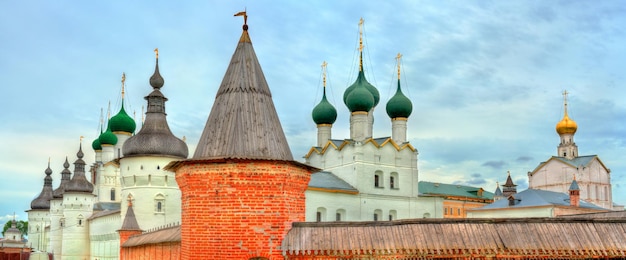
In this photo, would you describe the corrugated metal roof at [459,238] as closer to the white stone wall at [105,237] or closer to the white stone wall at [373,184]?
the white stone wall at [373,184]

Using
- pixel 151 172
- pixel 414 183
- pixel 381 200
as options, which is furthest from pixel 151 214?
pixel 414 183

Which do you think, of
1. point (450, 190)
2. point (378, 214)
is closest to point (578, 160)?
point (450, 190)

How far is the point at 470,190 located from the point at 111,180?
26.4 metres

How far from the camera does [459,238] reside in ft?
31.4

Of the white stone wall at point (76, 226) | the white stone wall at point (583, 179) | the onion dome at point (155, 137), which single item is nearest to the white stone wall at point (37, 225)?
the white stone wall at point (76, 226)

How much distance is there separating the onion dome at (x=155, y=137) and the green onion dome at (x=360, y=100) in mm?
9084

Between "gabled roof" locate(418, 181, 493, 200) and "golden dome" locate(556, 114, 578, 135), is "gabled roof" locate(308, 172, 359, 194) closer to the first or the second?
"gabled roof" locate(418, 181, 493, 200)

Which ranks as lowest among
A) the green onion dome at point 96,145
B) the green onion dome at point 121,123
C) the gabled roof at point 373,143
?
the gabled roof at point 373,143

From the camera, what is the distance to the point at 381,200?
34.5 metres

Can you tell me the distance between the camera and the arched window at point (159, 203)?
1316 inches

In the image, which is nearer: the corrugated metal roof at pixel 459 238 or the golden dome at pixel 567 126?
the corrugated metal roof at pixel 459 238

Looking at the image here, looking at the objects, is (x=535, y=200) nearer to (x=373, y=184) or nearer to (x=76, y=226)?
(x=373, y=184)

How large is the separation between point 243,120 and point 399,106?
26759mm

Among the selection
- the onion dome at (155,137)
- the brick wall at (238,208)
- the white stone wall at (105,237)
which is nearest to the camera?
the brick wall at (238,208)
